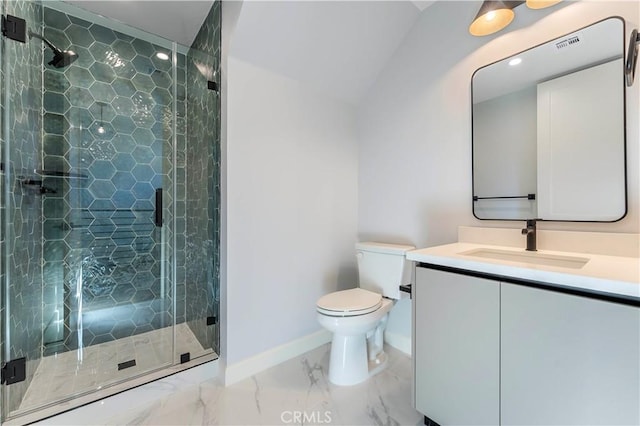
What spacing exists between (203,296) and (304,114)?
1.51 metres

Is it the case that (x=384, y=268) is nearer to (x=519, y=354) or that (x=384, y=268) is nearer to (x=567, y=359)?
(x=519, y=354)

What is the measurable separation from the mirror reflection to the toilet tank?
1.80 ft

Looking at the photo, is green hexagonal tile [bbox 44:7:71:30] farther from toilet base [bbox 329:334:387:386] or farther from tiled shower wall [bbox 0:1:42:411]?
toilet base [bbox 329:334:387:386]

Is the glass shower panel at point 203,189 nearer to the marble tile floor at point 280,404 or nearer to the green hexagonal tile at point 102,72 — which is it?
the marble tile floor at point 280,404

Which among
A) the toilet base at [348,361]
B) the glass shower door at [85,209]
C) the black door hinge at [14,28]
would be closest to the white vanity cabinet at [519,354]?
the toilet base at [348,361]

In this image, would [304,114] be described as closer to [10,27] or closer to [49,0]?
[10,27]

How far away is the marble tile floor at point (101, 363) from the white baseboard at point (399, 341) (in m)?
1.31

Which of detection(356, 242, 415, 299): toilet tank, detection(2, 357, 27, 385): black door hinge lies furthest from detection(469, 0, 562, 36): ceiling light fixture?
detection(2, 357, 27, 385): black door hinge

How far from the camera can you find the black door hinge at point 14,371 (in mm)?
1281

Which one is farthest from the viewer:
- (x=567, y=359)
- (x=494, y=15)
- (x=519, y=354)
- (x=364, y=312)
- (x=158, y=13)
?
(x=158, y=13)

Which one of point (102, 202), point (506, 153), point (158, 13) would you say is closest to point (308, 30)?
point (158, 13)

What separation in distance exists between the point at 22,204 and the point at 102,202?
0.61 m

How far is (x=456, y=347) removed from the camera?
118 centimetres

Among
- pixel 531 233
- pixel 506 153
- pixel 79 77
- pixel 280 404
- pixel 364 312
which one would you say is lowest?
pixel 280 404
